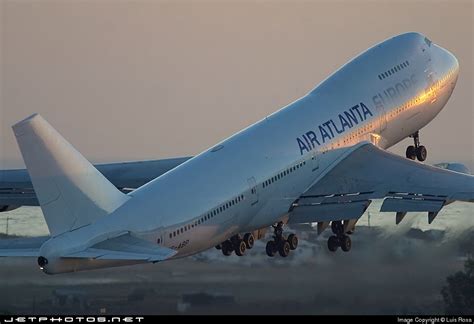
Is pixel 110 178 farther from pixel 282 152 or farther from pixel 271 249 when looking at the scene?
pixel 282 152

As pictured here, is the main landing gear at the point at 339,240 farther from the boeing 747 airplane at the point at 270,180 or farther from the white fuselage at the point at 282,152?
the white fuselage at the point at 282,152

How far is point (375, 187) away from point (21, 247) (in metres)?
20.9

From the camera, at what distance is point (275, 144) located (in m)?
84.2

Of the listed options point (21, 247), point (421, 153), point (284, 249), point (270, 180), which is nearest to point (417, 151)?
point (421, 153)

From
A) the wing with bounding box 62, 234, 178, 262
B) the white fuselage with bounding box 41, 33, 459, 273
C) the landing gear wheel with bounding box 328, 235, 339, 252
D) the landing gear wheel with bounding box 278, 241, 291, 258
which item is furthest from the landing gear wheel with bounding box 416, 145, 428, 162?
the wing with bounding box 62, 234, 178, 262

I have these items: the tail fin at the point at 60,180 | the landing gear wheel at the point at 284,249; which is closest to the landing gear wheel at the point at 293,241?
the landing gear wheel at the point at 284,249

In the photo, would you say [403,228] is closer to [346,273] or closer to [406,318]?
[346,273]

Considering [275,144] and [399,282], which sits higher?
[275,144]

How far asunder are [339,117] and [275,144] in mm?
5474

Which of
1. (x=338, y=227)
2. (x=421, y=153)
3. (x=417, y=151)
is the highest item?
→ (x=417, y=151)

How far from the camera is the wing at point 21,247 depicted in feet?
229

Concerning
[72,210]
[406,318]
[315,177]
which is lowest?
[406,318]

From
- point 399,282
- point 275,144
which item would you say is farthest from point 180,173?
point 399,282

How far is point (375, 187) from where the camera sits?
86062 millimetres
